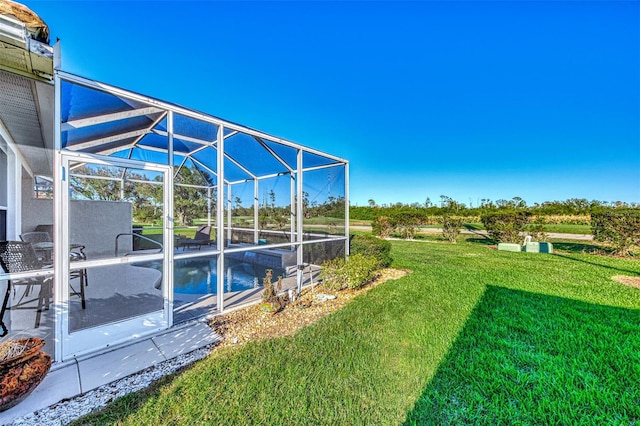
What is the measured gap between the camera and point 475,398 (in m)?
2.29

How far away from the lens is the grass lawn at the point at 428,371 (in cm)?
206

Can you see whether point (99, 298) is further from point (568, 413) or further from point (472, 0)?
point (472, 0)

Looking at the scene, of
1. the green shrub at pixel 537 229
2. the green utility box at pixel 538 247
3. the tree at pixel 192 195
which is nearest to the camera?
the tree at pixel 192 195

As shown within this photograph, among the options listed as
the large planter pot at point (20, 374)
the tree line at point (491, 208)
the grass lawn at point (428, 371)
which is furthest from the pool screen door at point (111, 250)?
the tree line at point (491, 208)

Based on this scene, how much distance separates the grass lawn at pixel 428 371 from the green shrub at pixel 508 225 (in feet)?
25.1

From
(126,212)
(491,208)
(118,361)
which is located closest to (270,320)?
(118,361)

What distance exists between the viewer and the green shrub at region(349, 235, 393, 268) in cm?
723

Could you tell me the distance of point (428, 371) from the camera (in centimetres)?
266

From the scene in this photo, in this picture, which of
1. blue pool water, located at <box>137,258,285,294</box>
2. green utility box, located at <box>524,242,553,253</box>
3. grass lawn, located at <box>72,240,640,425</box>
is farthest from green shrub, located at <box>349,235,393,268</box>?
green utility box, located at <box>524,242,553,253</box>

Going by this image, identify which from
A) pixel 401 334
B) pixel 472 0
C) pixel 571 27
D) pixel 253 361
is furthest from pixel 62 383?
pixel 571 27

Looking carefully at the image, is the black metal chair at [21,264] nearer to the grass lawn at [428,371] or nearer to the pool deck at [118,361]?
the pool deck at [118,361]

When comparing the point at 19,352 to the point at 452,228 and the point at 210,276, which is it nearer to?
the point at 210,276

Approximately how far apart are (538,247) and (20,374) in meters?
14.5

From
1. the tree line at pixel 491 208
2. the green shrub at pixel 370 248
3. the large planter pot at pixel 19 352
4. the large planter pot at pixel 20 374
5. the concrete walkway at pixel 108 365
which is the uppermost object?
the tree line at pixel 491 208
